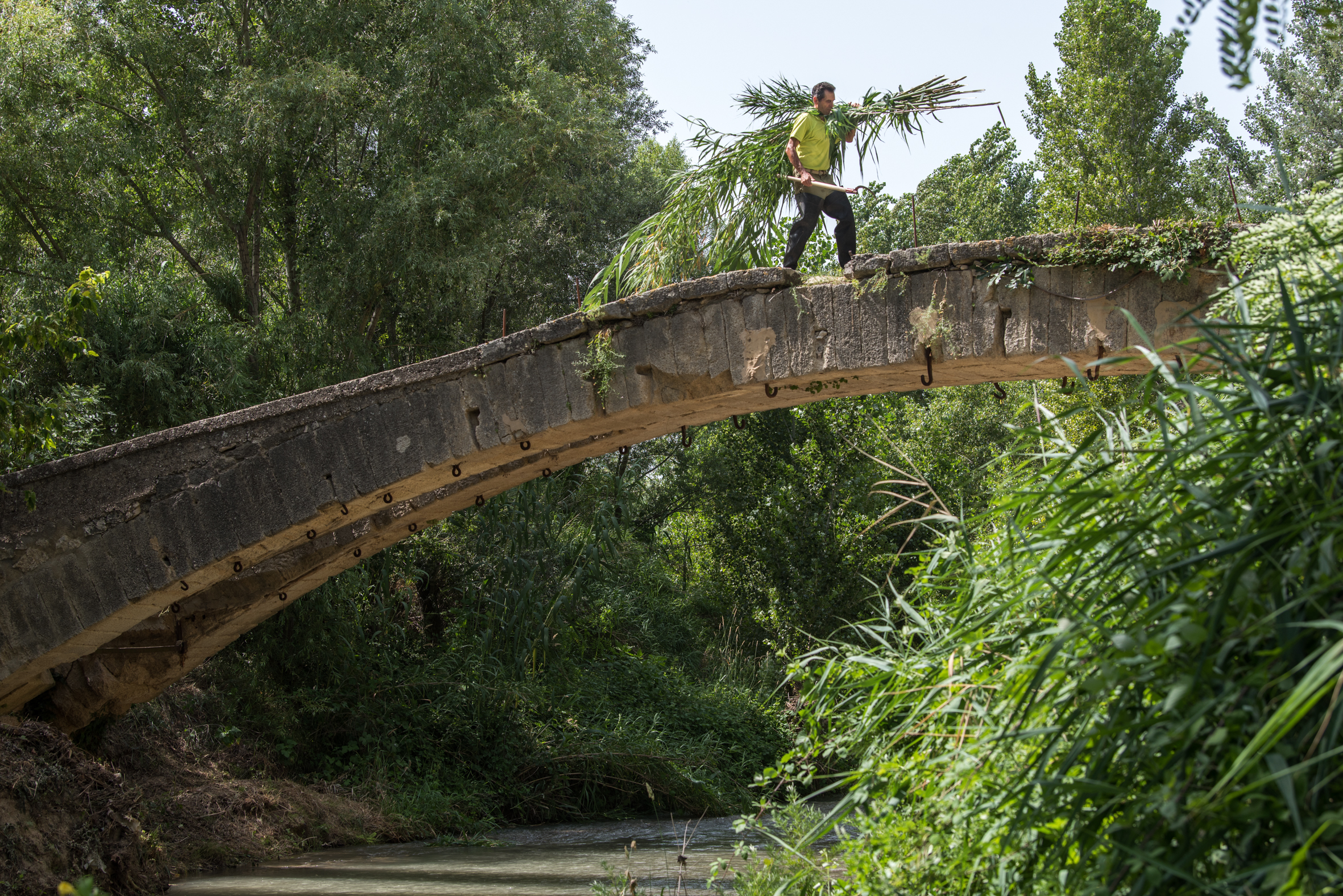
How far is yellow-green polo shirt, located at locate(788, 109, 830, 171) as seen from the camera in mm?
6156

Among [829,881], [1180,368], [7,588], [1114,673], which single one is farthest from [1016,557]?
[7,588]

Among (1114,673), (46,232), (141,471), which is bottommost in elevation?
(1114,673)

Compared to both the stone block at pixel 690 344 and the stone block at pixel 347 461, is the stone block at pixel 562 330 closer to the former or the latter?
the stone block at pixel 690 344

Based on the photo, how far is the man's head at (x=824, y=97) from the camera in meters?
6.21

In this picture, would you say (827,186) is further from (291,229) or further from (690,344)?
(291,229)

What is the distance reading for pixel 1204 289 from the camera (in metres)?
5.21

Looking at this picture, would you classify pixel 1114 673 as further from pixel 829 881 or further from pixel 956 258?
pixel 956 258

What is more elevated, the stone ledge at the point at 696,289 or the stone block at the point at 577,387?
the stone ledge at the point at 696,289

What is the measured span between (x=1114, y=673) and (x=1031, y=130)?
886 inches

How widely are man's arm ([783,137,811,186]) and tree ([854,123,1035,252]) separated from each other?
14.9 meters

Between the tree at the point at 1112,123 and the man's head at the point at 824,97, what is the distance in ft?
27.5

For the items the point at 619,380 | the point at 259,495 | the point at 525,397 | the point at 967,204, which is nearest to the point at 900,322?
the point at 619,380

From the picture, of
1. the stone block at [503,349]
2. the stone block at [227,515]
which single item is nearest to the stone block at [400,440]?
the stone block at [227,515]

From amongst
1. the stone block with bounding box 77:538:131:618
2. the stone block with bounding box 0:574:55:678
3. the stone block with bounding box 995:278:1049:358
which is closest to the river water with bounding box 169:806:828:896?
the stone block with bounding box 0:574:55:678
